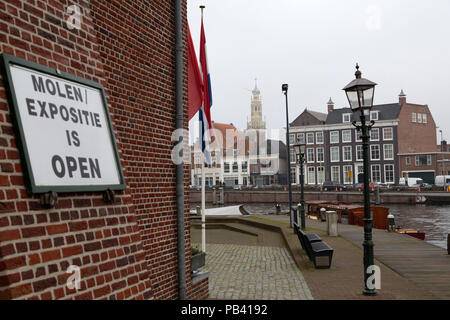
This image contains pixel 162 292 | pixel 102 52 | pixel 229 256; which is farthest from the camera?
pixel 229 256

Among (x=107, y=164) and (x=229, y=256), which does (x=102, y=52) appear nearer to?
(x=107, y=164)

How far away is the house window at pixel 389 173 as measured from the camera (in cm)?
6444

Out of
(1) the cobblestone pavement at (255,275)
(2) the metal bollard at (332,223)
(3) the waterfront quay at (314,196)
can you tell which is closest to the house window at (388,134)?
(3) the waterfront quay at (314,196)

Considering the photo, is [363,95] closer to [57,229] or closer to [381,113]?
[57,229]

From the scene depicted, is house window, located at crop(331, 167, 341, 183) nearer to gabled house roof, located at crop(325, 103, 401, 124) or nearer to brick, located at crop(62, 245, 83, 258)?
gabled house roof, located at crop(325, 103, 401, 124)

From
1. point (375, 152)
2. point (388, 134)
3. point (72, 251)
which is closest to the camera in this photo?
point (72, 251)

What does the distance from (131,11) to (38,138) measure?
343cm

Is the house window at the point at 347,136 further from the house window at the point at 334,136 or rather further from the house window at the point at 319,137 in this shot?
the house window at the point at 319,137

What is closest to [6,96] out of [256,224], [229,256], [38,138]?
[38,138]

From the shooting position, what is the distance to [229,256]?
15539 mm

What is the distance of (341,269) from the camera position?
11.6 metres

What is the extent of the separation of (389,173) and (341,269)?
5725 cm

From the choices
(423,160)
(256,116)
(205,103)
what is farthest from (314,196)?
(256,116)
